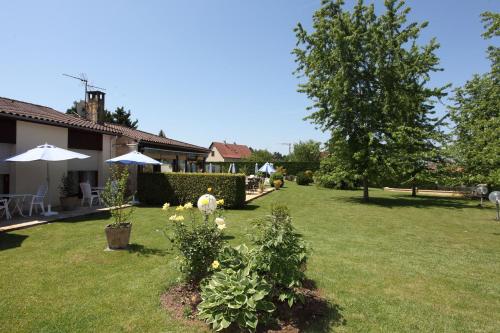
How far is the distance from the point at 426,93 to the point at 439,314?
62.5 feet

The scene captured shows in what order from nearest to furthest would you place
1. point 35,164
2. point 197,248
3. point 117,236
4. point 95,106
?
1. point 197,248
2. point 117,236
3. point 35,164
4. point 95,106

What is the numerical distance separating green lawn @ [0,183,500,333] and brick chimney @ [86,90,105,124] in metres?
10.4

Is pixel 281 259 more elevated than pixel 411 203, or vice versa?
pixel 281 259

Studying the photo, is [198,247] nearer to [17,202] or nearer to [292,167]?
[17,202]

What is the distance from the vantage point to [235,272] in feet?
12.9

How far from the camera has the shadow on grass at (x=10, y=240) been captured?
6938 mm

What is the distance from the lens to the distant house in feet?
211

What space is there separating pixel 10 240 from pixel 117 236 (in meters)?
2.94

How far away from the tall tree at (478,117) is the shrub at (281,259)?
16.3m

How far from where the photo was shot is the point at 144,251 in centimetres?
673

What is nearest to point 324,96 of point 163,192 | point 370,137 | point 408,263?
point 370,137

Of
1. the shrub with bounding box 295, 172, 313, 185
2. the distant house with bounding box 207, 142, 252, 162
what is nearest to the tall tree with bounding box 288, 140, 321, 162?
the shrub with bounding box 295, 172, 313, 185

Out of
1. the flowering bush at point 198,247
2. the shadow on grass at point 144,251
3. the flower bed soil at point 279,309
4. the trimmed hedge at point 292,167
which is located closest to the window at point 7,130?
the shadow on grass at point 144,251

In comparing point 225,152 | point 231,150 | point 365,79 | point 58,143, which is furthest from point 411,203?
point 231,150
